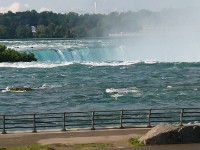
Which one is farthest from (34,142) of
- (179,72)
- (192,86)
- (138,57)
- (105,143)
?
(138,57)

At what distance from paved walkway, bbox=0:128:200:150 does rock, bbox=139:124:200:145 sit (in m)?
0.36

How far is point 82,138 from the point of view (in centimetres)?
2145

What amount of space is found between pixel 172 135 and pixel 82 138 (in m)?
3.87

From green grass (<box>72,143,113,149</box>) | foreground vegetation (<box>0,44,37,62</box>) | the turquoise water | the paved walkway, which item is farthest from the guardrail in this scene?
foreground vegetation (<box>0,44,37,62</box>)

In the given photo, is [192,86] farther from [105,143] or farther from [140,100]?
[105,143]

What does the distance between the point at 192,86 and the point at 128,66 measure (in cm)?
3031

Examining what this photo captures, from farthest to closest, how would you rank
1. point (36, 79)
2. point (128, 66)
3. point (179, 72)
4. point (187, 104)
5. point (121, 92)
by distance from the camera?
1. point (128, 66)
2. point (179, 72)
3. point (36, 79)
4. point (121, 92)
5. point (187, 104)

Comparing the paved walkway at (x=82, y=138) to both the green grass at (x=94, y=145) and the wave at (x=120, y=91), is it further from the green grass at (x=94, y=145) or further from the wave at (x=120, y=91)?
the wave at (x=120, y=91)

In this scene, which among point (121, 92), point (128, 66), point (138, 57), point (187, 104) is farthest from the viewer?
point (138, 57)

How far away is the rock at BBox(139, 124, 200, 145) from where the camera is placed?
20.3 metres

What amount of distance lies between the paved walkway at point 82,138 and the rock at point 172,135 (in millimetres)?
363

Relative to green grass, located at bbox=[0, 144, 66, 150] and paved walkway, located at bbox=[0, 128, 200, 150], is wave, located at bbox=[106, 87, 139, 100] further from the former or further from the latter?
green grass, located at bbox=[0, 144, 66, 150]

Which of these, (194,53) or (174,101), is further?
(194,53)

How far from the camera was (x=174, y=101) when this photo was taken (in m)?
44.2
